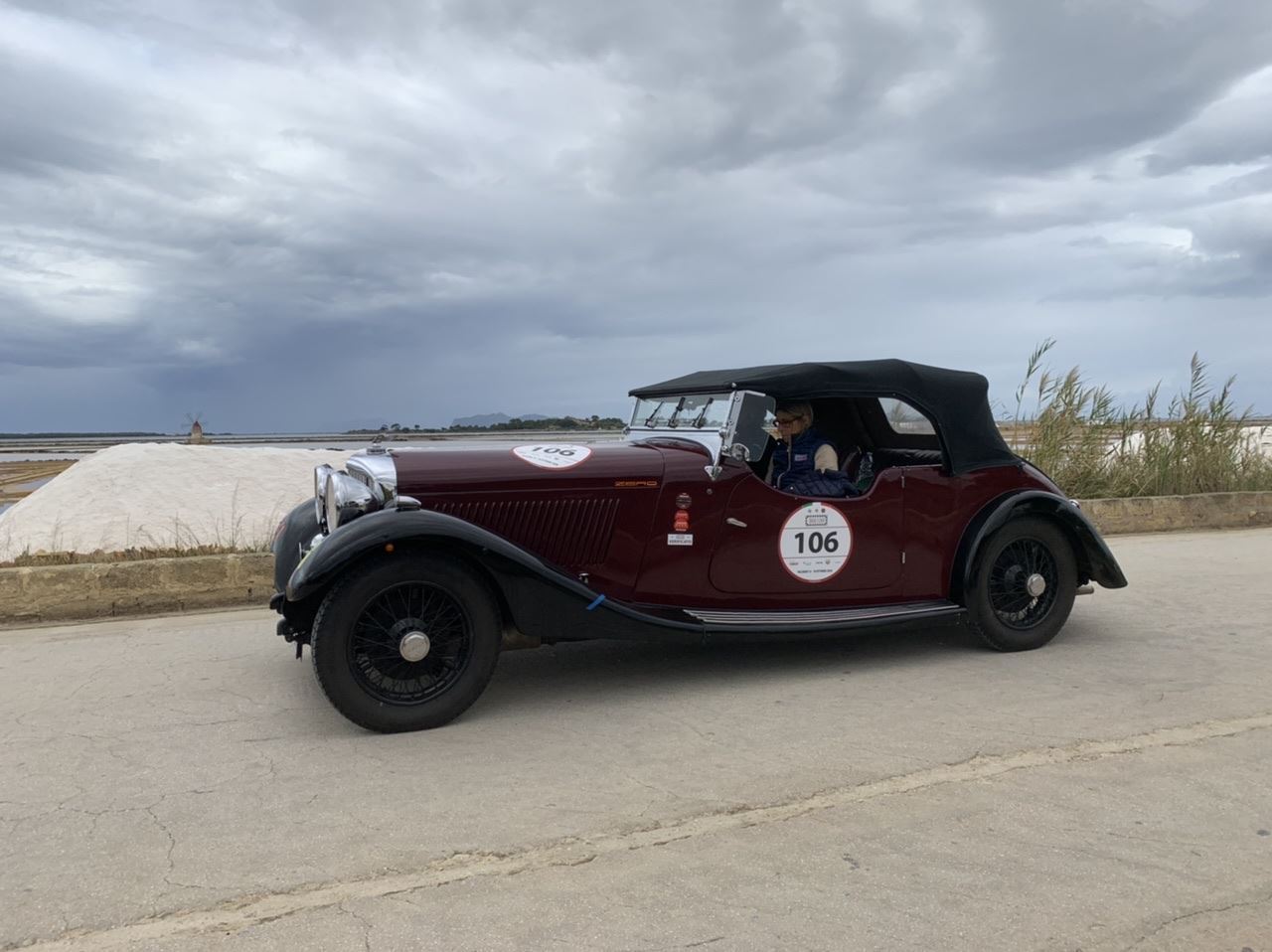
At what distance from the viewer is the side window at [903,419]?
556 cm

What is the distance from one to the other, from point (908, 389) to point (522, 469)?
2.21 meters

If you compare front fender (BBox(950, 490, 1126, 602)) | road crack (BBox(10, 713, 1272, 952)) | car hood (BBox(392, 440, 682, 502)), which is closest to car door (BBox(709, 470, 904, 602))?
front fender (BBox(950, 490, 1126, 602))

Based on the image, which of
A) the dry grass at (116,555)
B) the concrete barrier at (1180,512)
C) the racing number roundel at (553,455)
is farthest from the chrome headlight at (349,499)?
the concrete barrier at (1180,512)

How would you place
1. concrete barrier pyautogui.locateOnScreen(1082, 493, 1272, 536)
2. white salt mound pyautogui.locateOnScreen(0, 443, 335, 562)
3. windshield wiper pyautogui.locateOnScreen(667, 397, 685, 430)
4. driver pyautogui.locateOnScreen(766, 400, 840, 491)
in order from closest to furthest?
1. driver pyautogui.locateOnScreen(766, 400, 840, 491)
2. windshield wiper pyautogui.locateOnScreen(667, 397, 685, 430)
3. white salt mound pyautogui.locateOnScreen(0, 443, 335, 562)
4. concrete barrier pyautogui.locateOnScreen(1082, 493, 1272, 536)

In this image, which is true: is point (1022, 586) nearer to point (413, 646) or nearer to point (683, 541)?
point (683, 541)

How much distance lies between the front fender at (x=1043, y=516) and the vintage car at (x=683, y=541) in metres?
0.01

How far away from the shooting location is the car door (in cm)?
452

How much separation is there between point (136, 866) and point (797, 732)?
7.84ft

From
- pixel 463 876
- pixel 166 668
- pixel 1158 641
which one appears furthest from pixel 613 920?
pixel 1158 641

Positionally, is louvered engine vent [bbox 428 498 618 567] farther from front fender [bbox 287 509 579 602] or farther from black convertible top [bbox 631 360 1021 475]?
black convertible top [bbox 631 360 1021 475]

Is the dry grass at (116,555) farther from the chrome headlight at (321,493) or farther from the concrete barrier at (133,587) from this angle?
the chrome headlight at (321,493)

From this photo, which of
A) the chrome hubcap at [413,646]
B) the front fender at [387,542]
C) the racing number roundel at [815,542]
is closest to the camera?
the front fender at [387,542]

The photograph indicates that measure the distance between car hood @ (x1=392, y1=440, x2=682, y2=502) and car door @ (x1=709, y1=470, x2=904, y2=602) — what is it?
0.50 meters

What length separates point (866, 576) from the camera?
486 cm
